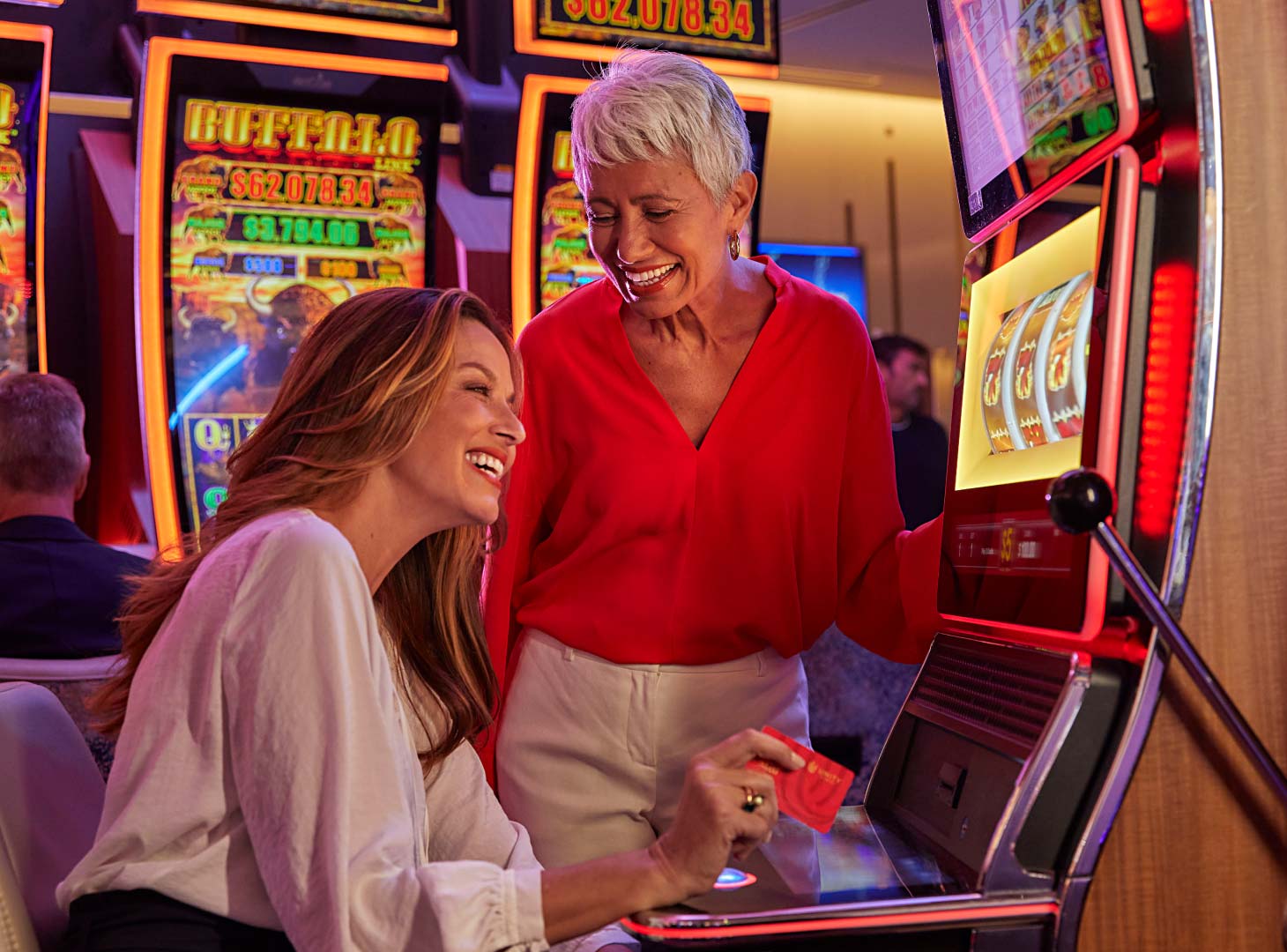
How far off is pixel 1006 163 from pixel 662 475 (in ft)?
1.90

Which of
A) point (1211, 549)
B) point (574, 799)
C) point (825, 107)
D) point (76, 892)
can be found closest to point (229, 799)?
point (76, 892)

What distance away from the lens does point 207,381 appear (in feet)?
12.6

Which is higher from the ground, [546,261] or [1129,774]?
[546,261]

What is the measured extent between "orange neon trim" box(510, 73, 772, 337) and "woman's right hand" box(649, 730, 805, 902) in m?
2.94

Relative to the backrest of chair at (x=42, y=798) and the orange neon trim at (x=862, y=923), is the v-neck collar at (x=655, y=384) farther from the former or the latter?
the backrest of chair at (x=42, y=798)

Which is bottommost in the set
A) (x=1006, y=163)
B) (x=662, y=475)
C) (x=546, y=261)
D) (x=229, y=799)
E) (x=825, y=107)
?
(x=229, y=799)

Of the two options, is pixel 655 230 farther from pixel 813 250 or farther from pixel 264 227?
pixel 813 250

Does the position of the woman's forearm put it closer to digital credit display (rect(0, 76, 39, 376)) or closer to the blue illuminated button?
the blue illuminated button

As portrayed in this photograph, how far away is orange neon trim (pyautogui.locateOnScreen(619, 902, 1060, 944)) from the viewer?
113cm

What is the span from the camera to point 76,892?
1.24 meters

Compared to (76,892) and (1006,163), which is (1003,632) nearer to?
(1006,163)

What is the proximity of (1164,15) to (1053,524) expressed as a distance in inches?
18.8

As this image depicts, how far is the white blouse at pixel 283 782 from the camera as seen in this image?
116 centimetres

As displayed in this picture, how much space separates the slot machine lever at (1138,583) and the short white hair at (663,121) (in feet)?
2.53
